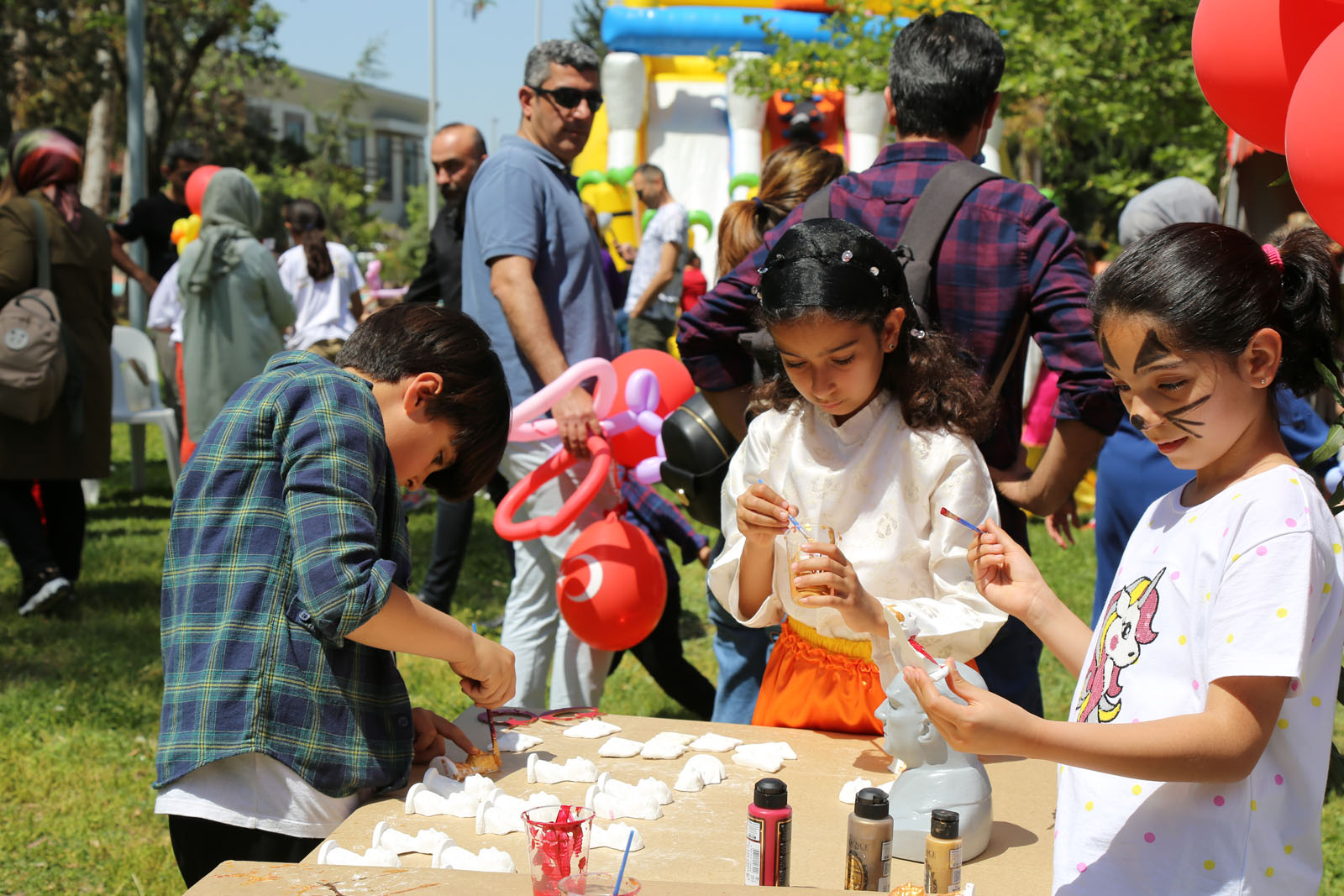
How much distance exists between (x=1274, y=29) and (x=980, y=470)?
846 mm

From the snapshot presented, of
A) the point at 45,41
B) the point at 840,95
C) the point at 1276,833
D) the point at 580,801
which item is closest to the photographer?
the point at 1276,833

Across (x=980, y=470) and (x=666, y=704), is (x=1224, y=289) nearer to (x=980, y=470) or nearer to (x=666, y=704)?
(x=980, y=470)

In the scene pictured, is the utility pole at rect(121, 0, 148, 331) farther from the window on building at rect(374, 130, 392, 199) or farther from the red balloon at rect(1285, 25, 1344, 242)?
the window on building at rect(374, 130, 392, 199)

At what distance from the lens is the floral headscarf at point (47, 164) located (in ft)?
16.7

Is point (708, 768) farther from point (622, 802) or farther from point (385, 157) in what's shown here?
point (385, 157)

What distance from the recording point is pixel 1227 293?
1.41 meters

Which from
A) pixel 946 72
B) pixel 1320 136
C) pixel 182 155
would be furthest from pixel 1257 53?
pixel 182 155

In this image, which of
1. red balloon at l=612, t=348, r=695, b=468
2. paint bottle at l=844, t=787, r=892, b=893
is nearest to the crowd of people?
red balloon at l=612, t=348, r=695, b=468

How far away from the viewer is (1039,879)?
1709 millimetres

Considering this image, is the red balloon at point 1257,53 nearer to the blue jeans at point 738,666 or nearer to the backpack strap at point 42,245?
the blue jeans at point 738,666

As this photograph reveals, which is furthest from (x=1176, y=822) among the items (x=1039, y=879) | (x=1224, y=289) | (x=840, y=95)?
(x=840, y=95)

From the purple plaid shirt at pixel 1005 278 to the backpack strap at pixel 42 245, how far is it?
12.5ft

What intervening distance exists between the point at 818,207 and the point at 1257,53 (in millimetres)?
998

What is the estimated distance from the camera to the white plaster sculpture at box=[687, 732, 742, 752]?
2170 mm
